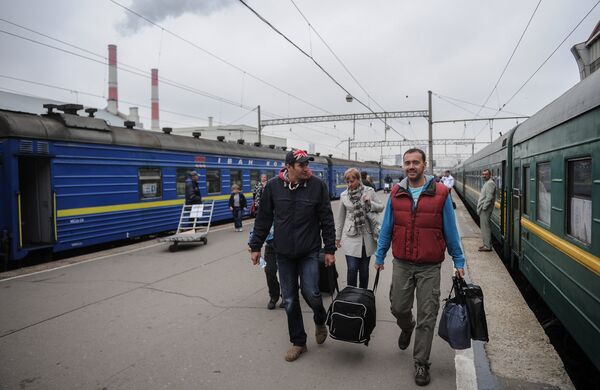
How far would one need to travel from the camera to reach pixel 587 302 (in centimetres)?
315

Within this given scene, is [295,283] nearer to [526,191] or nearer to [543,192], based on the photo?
[543,192]

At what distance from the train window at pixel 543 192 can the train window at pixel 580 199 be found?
2.31ft

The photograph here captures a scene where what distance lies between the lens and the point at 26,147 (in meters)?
7.62

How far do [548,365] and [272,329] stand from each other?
261 cm

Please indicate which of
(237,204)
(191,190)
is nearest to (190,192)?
(191,190)

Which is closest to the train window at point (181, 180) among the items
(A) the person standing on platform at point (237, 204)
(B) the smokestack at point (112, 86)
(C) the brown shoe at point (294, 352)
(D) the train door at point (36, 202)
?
(A) the person standing on platform at point (237, 204)

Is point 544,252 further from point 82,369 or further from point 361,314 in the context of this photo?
point 82,369

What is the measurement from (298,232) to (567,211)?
2619mm

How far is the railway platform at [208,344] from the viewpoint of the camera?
327 centimetres

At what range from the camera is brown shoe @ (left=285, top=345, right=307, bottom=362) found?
3.60 m

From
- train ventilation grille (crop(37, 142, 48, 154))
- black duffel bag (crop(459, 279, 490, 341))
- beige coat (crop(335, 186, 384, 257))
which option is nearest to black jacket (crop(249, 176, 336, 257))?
beige coat (crop(335, 186, 384, 257))

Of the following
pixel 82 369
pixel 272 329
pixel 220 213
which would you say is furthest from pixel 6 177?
pixel 220 213

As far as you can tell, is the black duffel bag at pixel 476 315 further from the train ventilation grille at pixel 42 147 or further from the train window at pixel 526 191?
the train ventilation grille at pixel 42 147

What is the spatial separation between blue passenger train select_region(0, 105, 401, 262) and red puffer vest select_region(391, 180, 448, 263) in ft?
24.2
